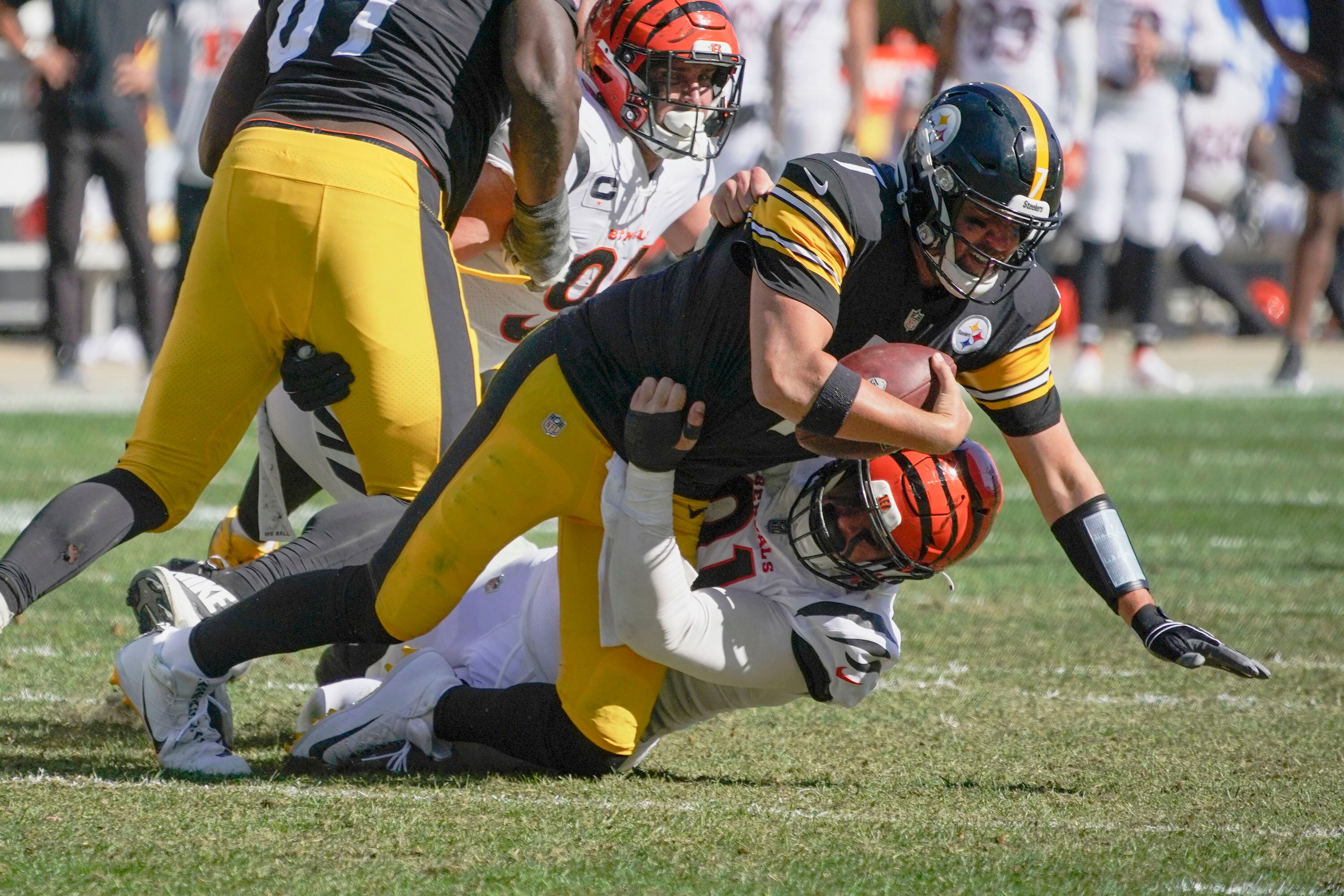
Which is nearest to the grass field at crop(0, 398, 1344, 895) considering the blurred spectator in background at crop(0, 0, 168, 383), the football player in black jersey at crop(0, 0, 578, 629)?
the football player in black jersey at crop(0, 0, 578, 629)

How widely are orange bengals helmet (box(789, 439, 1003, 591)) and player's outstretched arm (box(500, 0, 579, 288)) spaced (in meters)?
0.85

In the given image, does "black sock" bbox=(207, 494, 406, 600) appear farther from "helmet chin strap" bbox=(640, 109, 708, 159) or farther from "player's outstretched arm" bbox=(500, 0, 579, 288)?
"helmet chin strap" bbox=(640, 109, 708, 159)

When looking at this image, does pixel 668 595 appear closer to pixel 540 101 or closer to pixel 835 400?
pixel 835 400

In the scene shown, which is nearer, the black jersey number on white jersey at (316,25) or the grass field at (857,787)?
the grass field at (857,787)

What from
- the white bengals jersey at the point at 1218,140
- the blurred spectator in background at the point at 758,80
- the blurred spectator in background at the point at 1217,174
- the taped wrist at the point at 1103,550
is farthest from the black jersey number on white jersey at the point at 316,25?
the white bengals jersey at the point at 1218,140

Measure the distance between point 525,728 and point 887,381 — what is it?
0.92 m

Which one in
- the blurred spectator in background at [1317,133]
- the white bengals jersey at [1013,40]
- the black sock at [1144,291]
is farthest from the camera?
the black sock at [1144,291]

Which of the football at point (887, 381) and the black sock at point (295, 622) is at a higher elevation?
the football at point (887, 381)

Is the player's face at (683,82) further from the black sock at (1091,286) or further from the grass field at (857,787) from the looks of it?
the black sock at (1091,286)

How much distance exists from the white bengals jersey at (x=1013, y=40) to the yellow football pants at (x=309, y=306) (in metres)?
6.38

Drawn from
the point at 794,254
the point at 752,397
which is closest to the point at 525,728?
the point at 752,397

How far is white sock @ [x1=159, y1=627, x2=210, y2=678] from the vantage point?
317cm

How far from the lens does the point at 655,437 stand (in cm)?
291

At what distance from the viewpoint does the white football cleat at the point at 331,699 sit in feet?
11.2
